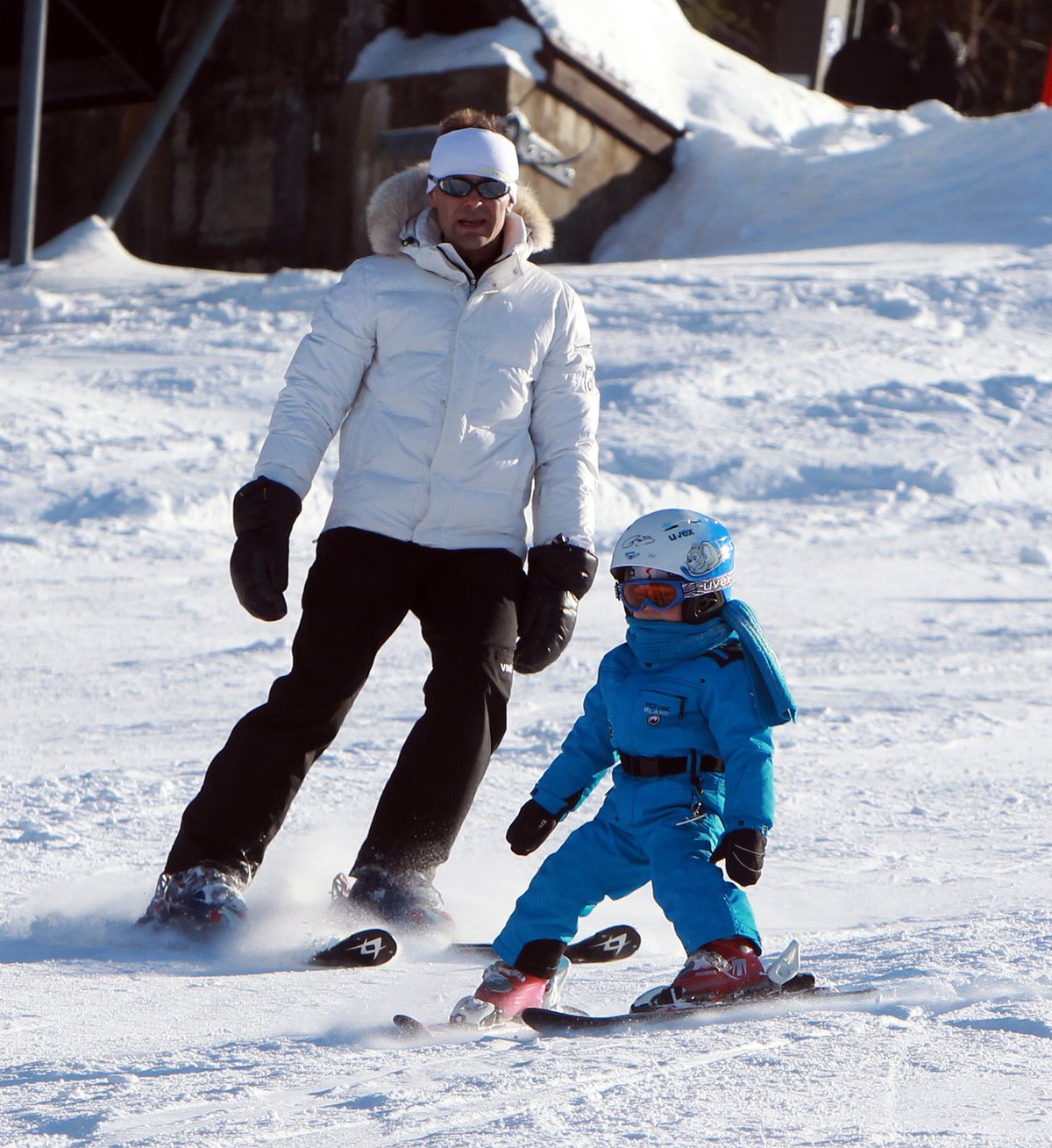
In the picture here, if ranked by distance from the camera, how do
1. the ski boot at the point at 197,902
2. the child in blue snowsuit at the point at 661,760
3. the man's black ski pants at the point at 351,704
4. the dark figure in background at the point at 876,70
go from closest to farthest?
the child in blue snowsuit at the point at 661,760, the ski boot at the point at 197,902, the man's black ski pants at the point at 351,704, the dark figure in background at the point at 876,70

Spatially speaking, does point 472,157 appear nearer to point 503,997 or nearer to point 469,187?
point 469,187

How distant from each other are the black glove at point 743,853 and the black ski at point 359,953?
729 mm

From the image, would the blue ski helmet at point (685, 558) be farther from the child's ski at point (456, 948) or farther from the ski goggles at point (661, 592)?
the child's ski at point (456, 948)

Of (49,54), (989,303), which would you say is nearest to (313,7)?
(49,54)

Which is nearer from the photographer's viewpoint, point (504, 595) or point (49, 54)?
point (504, 595)

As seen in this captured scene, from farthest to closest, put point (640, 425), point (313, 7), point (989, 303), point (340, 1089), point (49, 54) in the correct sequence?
point (49, 54) < point (313, 7) < point (989, 303) < point (640, 425) < point (340, 1089)

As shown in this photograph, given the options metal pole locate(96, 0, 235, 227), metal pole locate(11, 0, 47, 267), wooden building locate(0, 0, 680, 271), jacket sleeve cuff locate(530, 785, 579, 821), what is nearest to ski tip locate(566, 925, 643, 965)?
jacket sleeve cuff locate(530, 785, 579, 821)

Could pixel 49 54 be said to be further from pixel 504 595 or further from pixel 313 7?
pixel 504 595

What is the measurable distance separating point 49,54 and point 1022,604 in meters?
12.3

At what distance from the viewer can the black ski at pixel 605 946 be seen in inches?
134

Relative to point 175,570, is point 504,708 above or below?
above

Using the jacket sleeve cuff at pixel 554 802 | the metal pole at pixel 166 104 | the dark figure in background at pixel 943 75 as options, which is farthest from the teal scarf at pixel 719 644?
the dark figure in background at pixel 943 75

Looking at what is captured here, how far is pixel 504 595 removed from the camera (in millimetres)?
3582

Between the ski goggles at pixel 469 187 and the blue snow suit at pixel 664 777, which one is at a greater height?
the ski goggles at pixel 469 187
